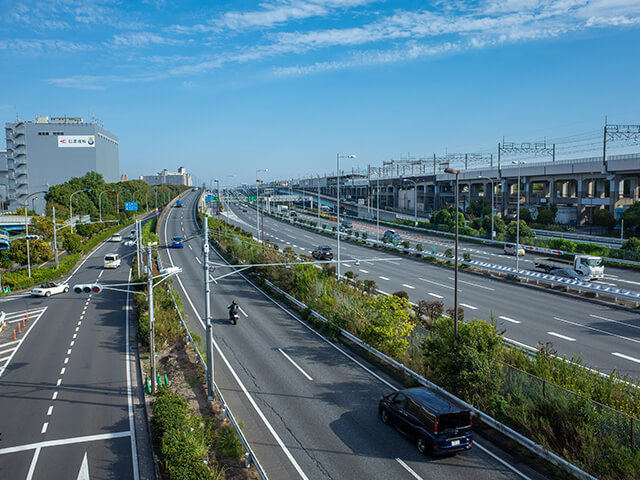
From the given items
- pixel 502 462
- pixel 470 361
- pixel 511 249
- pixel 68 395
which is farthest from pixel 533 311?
pixel 68 395

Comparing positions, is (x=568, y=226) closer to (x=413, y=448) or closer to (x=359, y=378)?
(x=359, y=378)

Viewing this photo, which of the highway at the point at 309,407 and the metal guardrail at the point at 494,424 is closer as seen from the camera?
the metal guardrail at the point at 494,424

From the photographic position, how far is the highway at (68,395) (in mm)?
15070

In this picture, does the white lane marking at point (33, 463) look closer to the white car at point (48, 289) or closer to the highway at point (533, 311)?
the highway at point (533, 311)

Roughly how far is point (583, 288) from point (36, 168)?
13917 cm

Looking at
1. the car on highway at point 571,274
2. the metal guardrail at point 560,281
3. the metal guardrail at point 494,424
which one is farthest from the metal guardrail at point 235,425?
the car on highway at point 571,274

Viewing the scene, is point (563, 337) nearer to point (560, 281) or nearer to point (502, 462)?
point (560, 281)

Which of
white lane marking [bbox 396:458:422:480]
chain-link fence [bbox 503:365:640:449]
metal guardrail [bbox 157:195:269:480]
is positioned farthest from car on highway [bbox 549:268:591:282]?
white lane marking [bbox 396:458:422:480]

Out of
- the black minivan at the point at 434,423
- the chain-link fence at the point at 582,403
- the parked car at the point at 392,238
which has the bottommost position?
the black minivan at the point at 434,423

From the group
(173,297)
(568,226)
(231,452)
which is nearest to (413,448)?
(231,452)

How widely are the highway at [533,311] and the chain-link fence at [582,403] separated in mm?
5833

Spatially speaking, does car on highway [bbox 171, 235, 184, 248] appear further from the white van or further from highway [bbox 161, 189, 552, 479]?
highway [bbox 161, 189, 552, 479]

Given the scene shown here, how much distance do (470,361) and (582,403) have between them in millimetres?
3851

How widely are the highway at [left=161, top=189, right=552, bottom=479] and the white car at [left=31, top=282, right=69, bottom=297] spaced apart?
15.9m
